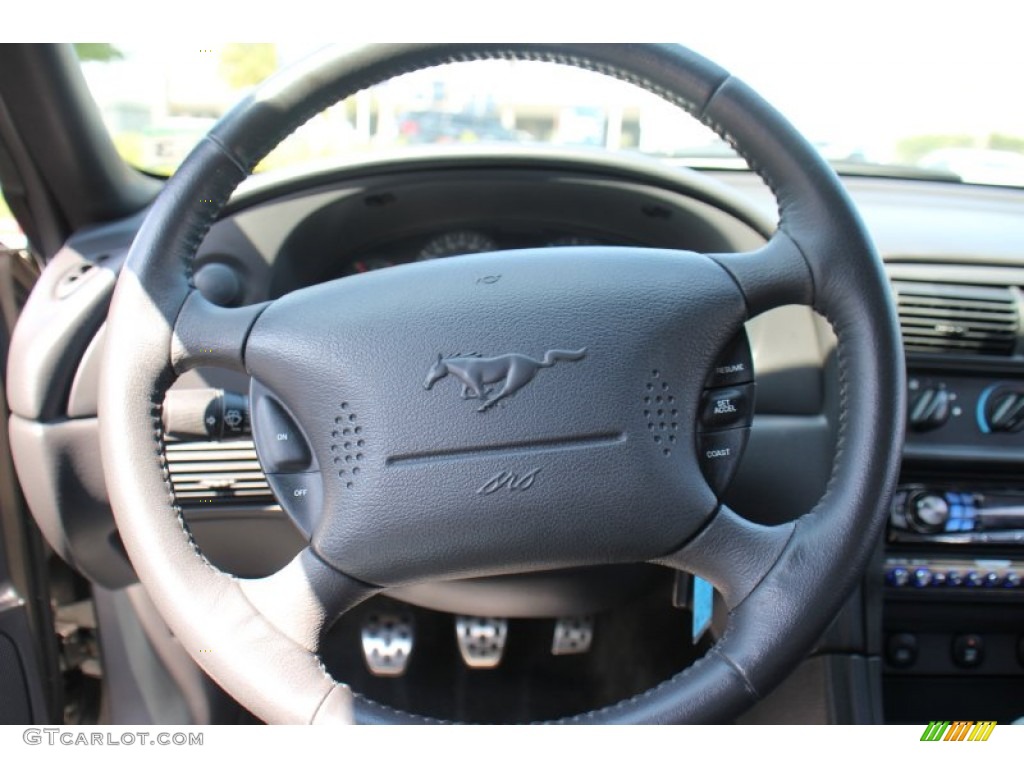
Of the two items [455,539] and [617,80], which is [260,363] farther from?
[617,80]

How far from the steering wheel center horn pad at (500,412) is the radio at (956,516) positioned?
681 mm

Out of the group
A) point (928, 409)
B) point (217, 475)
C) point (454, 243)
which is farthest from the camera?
point (454, 243)

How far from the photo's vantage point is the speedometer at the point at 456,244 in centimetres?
162

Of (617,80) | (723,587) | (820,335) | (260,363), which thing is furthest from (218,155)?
(820,335)

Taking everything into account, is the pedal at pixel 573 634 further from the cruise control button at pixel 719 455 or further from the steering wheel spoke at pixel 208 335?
the steering wheel spoke at pixel 208 335

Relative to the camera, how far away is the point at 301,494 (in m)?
A: 1.08

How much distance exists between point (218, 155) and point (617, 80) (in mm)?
448
